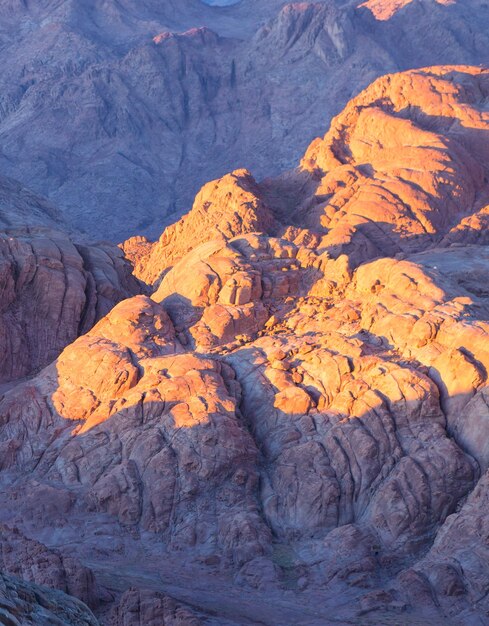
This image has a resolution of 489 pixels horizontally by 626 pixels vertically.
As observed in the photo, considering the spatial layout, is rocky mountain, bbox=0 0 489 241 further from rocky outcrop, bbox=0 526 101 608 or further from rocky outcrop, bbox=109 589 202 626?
rocky outcrop, bbox=109 589 202 626

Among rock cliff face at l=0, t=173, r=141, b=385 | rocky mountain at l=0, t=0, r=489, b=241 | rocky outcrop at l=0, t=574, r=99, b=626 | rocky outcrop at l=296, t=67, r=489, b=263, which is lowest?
rocky mountain at l=0, t=0, r=489, b=241

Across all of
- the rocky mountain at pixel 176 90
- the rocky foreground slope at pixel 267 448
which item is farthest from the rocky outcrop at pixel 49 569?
the rocky mountain at pixel 176 90

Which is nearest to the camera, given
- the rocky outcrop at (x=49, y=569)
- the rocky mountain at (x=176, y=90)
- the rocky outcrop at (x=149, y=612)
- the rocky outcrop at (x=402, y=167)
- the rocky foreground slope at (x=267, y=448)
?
the rocky outcrop at (x=149, y=612)

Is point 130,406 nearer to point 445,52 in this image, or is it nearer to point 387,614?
point 387,614

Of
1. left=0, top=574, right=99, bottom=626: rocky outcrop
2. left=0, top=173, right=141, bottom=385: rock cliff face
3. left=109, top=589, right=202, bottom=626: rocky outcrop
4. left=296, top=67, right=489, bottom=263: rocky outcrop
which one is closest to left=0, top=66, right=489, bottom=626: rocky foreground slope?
left=109, top=589, right=202, bottom=626: rocky outcrop

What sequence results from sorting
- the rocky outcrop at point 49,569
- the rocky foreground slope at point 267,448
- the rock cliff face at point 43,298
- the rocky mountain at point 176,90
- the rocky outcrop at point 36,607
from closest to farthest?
1. the rocky outcrop at point 36,607
2. the rocky outcrop at point 49,569
3. the rocky foreground slope at point 267,448
4. the rock cliff face at point 43,298
5. the rocky mountain at point 176,90

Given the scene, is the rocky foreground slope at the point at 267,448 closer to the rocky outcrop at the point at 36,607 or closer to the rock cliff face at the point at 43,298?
the rock cliff face at the point at 43,298

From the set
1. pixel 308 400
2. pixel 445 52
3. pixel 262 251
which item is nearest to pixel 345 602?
pixel 308 400
